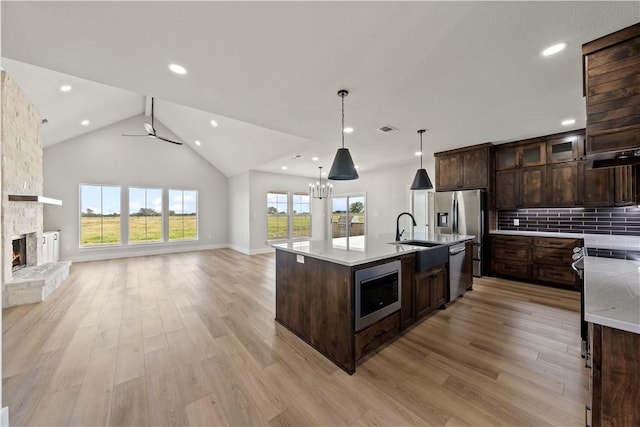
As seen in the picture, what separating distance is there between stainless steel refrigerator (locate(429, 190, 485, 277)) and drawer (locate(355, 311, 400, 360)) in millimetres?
3133

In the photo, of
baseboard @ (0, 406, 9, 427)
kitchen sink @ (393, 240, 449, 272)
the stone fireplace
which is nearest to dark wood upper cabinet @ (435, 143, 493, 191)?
kitchen sink @ (393, 240, 449, 272)

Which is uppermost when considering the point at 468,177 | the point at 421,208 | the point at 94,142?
the point at 94,142

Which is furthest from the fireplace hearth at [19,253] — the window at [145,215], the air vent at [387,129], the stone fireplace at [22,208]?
the air vent at [387,129]

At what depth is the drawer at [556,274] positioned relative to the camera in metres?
3.82

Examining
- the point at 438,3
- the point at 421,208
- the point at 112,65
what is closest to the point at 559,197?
the point at 421,208

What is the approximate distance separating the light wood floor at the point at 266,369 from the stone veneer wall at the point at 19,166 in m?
1.43

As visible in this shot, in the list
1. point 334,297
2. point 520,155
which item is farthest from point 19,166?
point 520,155

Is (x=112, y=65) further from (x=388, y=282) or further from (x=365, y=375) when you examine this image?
(x=365, y=375)

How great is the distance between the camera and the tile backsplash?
148 inches

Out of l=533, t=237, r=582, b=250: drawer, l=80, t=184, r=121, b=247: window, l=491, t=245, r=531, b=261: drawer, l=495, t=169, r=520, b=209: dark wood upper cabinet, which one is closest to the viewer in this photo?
l=533, t=237, r=582, b=250: drawer

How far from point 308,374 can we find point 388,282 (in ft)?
3.52

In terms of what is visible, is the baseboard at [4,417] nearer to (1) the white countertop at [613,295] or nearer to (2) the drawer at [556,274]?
(1) the white countertop at [613,295]

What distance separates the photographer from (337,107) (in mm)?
3061

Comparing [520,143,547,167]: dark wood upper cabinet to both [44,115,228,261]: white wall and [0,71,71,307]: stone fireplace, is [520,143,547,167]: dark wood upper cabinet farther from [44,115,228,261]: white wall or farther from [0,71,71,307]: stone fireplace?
[44,115,228,261]: white wall
